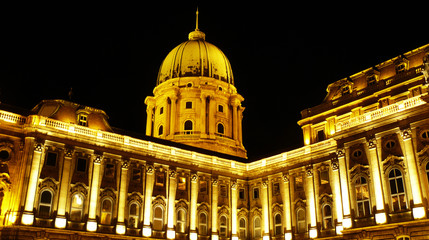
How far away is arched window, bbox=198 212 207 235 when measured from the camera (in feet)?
146

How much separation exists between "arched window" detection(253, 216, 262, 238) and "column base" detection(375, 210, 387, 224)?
15867mm

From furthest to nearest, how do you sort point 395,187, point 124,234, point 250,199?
point 250,199, point 124,234, point 395,187

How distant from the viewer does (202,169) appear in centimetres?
4628

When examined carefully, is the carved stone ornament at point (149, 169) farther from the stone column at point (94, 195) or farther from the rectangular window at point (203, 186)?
the rectangular window at point (203, 186)

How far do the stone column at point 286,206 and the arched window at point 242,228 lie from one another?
560 centimetres

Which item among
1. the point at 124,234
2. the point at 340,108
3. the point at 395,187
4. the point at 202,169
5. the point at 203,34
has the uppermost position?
the point at 203,34

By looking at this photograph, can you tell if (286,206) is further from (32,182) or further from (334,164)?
(32,182)

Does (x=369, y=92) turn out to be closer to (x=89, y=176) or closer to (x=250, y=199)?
(x=250, y=199)

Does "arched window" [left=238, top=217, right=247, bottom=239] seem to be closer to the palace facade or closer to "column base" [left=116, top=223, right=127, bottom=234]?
the palace facade

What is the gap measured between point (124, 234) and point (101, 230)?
2223mm

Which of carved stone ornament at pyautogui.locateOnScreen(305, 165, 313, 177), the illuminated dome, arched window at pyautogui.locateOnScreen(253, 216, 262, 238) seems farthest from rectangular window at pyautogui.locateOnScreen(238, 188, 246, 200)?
the illuminated dome

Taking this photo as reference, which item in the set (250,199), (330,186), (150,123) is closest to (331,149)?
(330,186)

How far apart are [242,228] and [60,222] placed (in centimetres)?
2065

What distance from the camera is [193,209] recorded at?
43.9 meters
